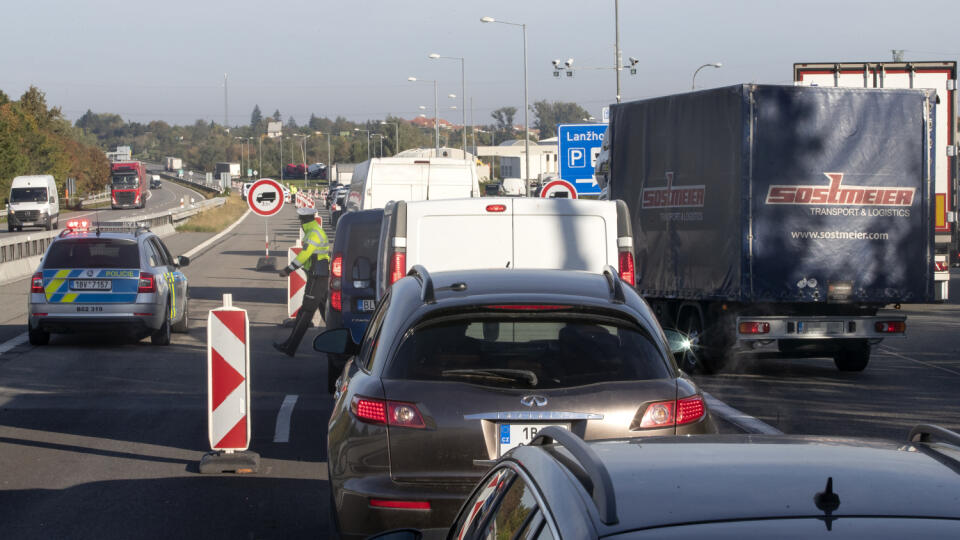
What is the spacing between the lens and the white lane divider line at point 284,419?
31.8ft

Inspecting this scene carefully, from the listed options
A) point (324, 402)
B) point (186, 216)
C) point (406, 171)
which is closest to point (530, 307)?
point (324, 402)

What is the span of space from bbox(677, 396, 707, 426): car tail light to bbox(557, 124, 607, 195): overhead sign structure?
21304 millimetres

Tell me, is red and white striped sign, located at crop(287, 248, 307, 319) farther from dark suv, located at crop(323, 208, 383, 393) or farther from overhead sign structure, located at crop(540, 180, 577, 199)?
overhead sign structure, located at crop(540, 180, 577, 199)

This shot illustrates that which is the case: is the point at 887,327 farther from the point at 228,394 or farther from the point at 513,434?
the point at 513,434

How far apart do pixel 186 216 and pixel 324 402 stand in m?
52.5

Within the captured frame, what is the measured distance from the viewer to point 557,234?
9555 mm

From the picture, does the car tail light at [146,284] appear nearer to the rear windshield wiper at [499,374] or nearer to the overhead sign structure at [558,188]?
the overhead sign structure at [558,188]

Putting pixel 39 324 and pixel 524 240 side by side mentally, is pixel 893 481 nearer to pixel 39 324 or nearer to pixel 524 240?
pixel 524 240

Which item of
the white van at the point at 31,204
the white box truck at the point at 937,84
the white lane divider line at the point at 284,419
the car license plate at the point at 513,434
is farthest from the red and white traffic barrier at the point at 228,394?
the white van at the point at 31,204

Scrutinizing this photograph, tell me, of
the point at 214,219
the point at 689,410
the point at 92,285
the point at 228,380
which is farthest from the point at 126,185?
the point at 689,410

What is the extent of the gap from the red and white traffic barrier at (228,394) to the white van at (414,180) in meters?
11.9

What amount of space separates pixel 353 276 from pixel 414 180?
8236 mm

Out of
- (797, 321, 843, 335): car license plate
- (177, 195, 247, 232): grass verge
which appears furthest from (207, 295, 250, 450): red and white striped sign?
(177, 195, 247, 232): grass verge

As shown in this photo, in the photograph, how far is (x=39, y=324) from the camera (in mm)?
15898
